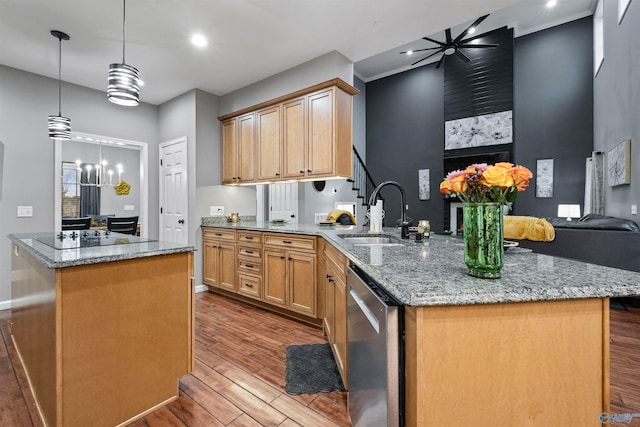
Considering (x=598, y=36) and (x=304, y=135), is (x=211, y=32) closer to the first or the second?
(x=304, y=135)

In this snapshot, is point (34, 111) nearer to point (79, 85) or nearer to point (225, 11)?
point (79, 85)

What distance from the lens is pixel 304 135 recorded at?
3.48 meters

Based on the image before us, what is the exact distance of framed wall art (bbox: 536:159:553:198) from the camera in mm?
6242

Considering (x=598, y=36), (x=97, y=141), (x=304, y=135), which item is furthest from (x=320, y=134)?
(x=598, y=36)

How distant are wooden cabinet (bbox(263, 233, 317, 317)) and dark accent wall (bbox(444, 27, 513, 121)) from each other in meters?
6.19

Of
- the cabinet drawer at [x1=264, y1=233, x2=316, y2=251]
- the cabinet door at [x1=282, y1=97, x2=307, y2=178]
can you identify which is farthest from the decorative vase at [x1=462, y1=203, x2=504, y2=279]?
the cabinet door at [x1=282, y1=97, x2=307, y2=178]

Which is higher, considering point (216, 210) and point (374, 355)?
point (216, 210)

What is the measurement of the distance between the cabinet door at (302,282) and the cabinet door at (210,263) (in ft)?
4.66

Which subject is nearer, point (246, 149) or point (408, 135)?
point (246, 149)

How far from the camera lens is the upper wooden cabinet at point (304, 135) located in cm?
324

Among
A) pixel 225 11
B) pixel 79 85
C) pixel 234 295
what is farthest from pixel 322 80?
pixel 79 85

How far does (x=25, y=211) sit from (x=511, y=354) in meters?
5.09

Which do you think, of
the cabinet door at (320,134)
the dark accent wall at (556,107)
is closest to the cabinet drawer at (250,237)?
the cabinet door at (320,134)

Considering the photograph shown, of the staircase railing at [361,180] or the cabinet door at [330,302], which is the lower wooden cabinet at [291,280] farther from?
the staircase railing at [361,180]
